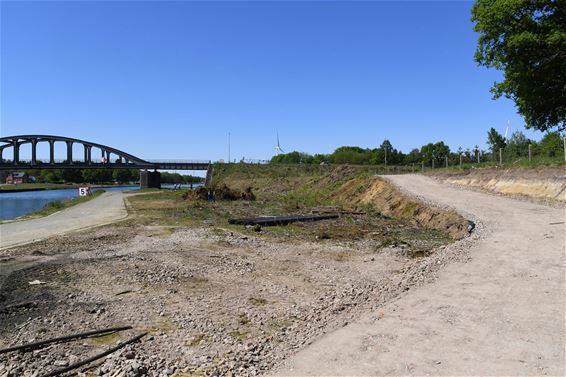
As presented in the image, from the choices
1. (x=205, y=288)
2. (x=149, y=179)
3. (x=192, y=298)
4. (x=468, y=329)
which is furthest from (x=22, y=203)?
(x=468, y=329)

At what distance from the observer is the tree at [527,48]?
78.2 ft

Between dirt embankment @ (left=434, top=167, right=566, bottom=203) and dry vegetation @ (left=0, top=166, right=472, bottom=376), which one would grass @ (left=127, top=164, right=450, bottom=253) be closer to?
dry vegetation @ (left=0, top=166, right=472, bottom=376)

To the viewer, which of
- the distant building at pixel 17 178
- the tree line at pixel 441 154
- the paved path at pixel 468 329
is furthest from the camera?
the distant building at pixel 17 178

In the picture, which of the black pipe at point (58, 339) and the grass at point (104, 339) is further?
the grass at point (104, 339)

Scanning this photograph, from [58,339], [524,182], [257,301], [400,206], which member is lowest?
[257,301]

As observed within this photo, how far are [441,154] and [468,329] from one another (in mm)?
81383

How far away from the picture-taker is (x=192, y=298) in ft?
34.3

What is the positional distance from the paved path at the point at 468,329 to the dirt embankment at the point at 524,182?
11.1 m

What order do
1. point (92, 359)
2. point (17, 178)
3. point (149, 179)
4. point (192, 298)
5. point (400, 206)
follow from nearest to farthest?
point (92, 359)
point (192, 298)
point (400, 206)
point (149, 179)
point (17, 178)

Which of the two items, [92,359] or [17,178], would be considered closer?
[92,359]

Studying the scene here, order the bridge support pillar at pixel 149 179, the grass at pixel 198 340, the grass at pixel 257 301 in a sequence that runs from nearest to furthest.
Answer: the grass at pixel 198 340 < the grass at pixel 257 301 < the bridge support pillar at pixel 149 179

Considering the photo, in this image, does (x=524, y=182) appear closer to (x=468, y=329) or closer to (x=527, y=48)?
(x=527, y=48)

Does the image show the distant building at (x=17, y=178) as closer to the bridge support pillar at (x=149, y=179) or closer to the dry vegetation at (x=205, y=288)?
the bridge support pillar at (x=149, y=179)

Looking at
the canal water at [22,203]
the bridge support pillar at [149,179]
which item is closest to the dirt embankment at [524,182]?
the canal water at [22,203]
